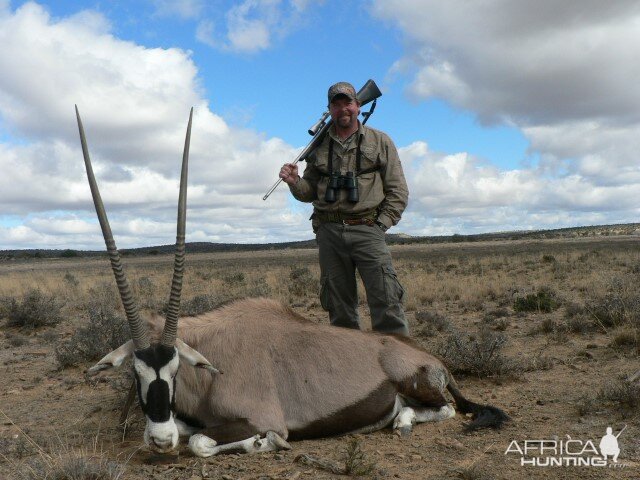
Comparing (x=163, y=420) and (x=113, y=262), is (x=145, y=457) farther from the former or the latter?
(x=113, y=262)

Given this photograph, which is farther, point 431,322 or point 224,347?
point 431,322

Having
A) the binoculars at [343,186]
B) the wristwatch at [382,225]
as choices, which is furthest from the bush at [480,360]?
the binoculars at [343,186]

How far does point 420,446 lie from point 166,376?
2.07 m

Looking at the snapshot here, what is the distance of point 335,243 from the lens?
6.41 m

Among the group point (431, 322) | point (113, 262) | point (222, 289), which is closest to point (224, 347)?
point (113, 262)

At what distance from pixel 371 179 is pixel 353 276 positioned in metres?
1.09

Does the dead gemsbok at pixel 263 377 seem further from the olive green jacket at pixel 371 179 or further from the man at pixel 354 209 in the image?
the olive green jacket at pixel 371 179

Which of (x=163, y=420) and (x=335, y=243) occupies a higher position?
(x=335, y=243)

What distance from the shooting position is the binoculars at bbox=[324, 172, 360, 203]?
244 inches

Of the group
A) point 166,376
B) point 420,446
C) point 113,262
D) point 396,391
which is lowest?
point 420,446

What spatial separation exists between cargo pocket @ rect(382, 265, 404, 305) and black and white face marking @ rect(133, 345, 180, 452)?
8.24 ft

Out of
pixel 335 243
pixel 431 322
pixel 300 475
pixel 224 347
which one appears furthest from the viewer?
pixel 431 322

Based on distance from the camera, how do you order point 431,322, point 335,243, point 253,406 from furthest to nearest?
point 431,322 → point 335,243 → point 253,406

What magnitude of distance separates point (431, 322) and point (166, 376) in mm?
6864
